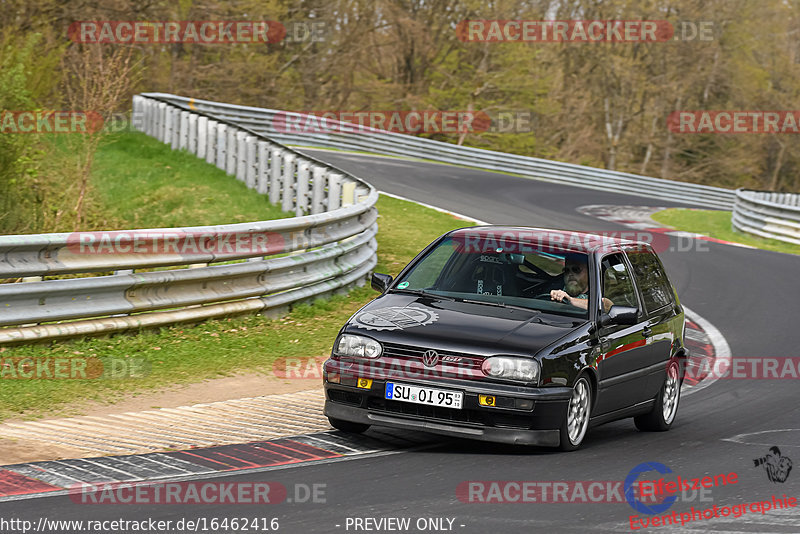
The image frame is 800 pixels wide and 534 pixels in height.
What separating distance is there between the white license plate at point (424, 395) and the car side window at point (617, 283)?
1.73 metres

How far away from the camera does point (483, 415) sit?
22.3ft

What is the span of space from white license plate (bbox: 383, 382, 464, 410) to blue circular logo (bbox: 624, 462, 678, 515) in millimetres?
1155

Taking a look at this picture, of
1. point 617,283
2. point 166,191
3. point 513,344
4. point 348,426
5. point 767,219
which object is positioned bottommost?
point 767,219

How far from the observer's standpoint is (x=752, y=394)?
1024 cm

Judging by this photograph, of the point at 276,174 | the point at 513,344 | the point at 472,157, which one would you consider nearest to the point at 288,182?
the point at 276,174

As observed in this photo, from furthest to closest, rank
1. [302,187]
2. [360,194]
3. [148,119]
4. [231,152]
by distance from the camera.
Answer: [148,119]
[231,152]
[302,187]
[360,194]

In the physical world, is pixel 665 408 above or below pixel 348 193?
below

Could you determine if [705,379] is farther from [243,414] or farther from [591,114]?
[591,114]

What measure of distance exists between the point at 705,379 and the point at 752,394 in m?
0.82

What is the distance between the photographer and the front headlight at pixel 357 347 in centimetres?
700

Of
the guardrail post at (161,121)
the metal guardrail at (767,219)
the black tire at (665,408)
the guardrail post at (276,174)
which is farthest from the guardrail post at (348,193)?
the metal guardrail at (767,219)

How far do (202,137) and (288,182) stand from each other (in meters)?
4.96

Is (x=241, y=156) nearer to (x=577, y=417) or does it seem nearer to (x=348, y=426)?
(x=348, y=426)

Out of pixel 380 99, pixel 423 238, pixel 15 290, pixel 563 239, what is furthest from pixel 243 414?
pixel 380 99
